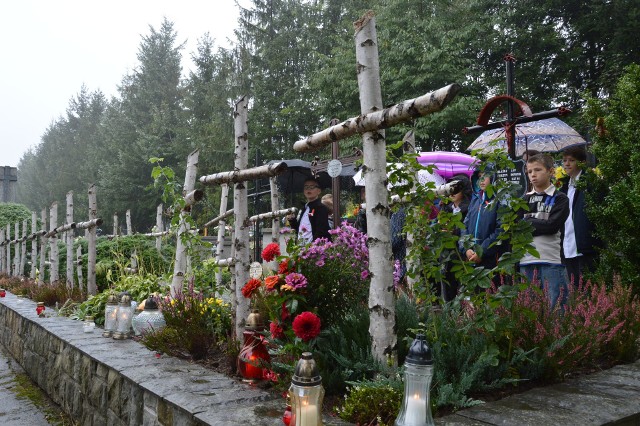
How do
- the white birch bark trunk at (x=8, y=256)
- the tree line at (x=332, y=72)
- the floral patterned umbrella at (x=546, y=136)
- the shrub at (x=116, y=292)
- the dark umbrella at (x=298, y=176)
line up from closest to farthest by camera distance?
the shrub at (x=116, y=292) → the floral patterned umbrella at (x=546, y=136) → the dark umbrella at (x=298, y=176) → the white birch bark trunk at (x=8, y=256) → the tree line at (x=332, y=72)

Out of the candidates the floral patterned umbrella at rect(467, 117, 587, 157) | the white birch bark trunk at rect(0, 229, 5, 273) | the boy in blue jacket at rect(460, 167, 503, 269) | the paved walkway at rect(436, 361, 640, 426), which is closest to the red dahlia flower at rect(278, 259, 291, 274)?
the paved walkway at rect(436, 361, 640, 426)

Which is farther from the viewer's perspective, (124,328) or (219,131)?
(219,131)

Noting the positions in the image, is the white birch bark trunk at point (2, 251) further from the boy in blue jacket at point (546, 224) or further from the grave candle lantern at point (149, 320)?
the boy in blue jacket at point (546, 224)

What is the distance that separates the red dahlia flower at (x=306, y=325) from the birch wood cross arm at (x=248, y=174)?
1.10m

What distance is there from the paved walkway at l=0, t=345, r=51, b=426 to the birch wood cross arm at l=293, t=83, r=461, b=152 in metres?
3.47

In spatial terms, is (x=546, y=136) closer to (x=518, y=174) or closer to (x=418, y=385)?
(x=518, y=174)

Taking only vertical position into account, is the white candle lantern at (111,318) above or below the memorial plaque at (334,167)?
below

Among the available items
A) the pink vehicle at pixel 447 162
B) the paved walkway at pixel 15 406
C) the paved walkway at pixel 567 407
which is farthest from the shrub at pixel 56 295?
the paved walkway at pixel 567 407

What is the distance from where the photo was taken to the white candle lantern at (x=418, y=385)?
1865mm

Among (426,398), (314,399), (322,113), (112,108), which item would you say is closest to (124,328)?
(314,399)

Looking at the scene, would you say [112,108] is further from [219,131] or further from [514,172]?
[514,172]

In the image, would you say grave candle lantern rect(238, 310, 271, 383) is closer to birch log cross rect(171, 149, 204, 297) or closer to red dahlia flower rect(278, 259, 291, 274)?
red dahlia flower rect(278, 259, 291, 274)

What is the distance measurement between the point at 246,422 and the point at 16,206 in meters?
18.3

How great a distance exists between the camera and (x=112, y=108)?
132 feet
